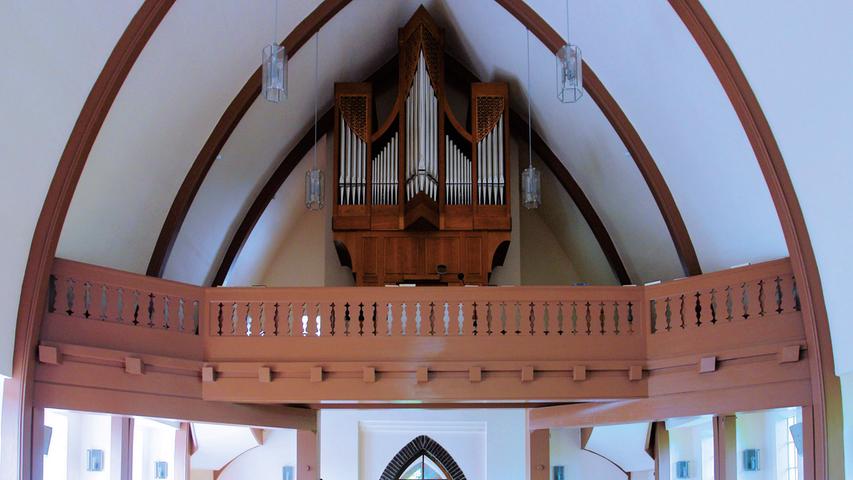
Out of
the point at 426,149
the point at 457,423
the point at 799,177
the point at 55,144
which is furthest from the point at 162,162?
the point at 799,177

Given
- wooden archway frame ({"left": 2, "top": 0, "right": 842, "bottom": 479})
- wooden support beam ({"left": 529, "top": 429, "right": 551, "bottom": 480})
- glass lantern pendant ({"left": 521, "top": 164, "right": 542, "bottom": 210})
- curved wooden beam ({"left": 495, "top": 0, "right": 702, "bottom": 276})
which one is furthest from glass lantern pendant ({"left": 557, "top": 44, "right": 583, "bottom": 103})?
wooden support beam ({"left": 529, "top": 429, "right": 551, "bottom": 480})

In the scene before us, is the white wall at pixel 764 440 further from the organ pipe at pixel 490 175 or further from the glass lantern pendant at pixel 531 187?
the organ pipe at pixel 490 175

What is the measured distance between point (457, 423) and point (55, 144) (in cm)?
716

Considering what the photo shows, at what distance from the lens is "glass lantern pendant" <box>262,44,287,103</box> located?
9719 mm

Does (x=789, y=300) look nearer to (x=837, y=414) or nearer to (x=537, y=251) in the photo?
(x=837, y=414)

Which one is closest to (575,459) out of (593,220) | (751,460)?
(751,460)

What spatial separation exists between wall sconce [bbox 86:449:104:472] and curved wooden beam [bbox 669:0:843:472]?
8.05 m

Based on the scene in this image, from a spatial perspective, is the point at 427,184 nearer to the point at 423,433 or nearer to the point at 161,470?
the point at 423,433

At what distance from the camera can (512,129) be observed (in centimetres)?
1521

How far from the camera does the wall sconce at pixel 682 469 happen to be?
47.4 feet

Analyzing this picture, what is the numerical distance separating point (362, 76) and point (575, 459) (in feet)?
19.3

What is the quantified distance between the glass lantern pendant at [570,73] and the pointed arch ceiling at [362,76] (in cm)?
114

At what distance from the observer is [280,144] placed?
569 inches

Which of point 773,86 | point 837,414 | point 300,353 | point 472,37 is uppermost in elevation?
point 472,37
